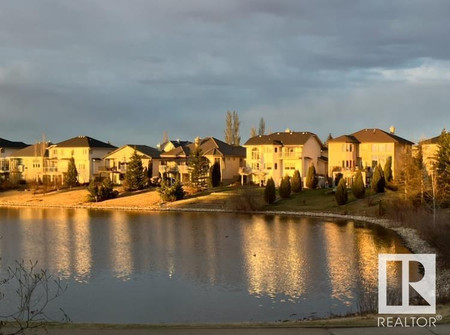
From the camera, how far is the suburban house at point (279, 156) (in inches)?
2803

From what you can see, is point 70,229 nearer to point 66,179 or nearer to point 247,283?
point 247,283

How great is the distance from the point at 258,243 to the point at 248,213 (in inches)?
891

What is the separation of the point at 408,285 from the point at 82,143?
7638 centimetres

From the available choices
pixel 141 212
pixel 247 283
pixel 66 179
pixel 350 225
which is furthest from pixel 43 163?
pixel 247 283

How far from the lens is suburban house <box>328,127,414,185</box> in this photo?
70.3 meters

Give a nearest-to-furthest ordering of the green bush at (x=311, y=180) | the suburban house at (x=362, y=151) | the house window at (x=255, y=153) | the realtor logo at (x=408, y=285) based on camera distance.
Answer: the realtor logo at (x=408, y=285), the green bush at (x=311, y=180), the suburban house at (x=362, y=151), the house window at (x=255, y=153)

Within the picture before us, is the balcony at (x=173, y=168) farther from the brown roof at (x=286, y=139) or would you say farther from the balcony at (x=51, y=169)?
the balcony at (x=51, y=169)

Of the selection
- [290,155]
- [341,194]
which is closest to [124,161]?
[290,155]

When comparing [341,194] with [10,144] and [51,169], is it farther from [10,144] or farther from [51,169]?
[10,144]

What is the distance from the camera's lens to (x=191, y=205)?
60.8 metres

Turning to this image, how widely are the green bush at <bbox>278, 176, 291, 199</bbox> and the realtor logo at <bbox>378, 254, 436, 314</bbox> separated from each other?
30.6m

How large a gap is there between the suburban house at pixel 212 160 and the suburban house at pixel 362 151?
1433 cm

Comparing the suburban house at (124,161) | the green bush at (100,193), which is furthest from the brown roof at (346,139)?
the green bush at (100,193)

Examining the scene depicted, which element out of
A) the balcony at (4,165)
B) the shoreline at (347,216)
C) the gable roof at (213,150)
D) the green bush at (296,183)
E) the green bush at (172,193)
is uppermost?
the gable roof at (213,150)
